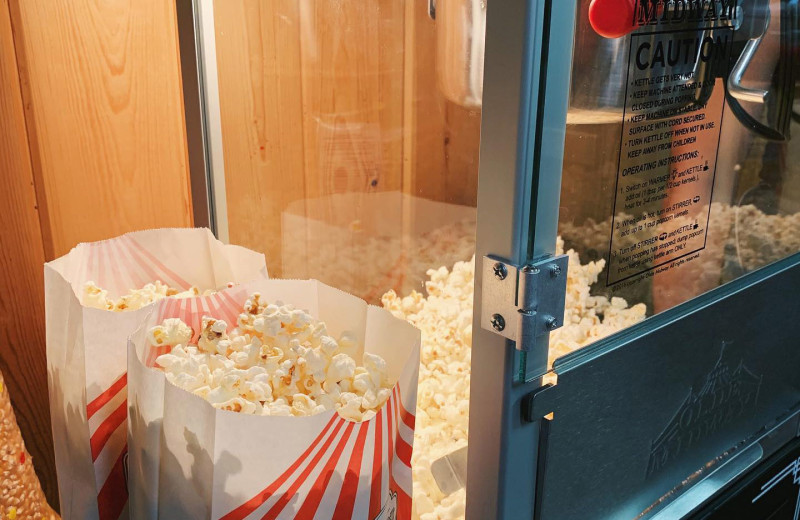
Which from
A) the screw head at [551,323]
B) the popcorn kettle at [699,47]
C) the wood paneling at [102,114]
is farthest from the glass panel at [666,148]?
the wood paneling at [102,114]

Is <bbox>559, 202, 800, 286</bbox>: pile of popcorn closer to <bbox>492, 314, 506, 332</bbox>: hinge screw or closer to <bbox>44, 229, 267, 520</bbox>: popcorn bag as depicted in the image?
<bbox>492, 314, 506, 332</bbox>: hinge screw

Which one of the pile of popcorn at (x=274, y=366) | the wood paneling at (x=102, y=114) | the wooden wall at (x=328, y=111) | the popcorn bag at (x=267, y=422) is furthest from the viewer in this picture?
the wood paneling at (x=102, y=114)

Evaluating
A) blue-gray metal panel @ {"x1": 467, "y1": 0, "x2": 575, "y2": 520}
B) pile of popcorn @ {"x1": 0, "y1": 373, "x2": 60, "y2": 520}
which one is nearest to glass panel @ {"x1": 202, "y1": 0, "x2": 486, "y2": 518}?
blue-gray metal panel @ {"x1": 467, "y1": 0, "x2": 575, "y2": 520}

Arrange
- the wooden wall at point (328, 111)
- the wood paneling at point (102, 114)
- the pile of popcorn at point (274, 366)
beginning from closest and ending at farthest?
the pile of popcorn at point (274, 366) < the wooden wall at point (328, 111) < the wood paneling at point (102, 114)

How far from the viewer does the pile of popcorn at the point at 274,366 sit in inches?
30.2

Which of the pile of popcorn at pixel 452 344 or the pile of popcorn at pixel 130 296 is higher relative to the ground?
the pile of popcorn at pixel 130 296

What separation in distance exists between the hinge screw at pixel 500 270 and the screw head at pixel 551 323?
0.08m

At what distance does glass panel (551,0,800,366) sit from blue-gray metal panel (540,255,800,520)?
4 cm

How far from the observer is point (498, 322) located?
0.83m

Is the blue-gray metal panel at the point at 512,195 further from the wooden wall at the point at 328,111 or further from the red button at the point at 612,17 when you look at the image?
the wooden wall at the point at 328,111

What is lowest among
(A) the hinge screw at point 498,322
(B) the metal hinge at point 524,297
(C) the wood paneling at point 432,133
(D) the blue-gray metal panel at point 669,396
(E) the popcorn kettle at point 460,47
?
(D) the blue-gray metal panel at point 669,396

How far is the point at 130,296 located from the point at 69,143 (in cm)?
48

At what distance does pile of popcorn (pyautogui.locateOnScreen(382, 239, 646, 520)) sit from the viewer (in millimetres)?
969

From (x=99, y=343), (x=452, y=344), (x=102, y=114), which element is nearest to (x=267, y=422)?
(x=99, y=343)
